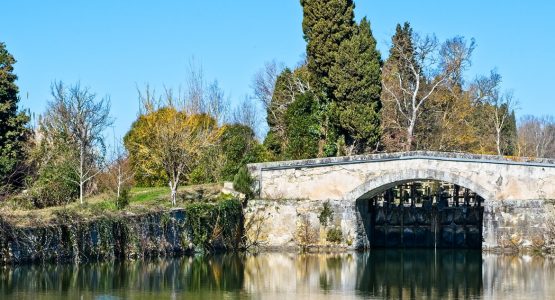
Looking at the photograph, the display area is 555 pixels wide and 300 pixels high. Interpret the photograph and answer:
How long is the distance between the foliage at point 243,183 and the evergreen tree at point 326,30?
7667 mm

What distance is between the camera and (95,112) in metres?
48.1

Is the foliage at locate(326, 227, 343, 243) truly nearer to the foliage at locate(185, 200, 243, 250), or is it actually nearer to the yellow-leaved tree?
the foliage at locate(185, 200, 243, 250)

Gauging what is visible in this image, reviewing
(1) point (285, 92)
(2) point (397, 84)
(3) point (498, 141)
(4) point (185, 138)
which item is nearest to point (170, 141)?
(4) point (185, 138)

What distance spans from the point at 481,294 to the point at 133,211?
13.2 metres

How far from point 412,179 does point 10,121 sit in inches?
725

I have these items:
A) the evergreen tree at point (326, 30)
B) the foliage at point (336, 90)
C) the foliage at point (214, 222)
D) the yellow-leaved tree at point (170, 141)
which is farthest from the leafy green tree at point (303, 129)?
the foliage at point (214, 222)

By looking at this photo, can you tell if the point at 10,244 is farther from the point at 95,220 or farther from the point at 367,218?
the point at 367,218

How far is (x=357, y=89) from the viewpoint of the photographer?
48438 mm

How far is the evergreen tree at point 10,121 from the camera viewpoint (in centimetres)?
4812

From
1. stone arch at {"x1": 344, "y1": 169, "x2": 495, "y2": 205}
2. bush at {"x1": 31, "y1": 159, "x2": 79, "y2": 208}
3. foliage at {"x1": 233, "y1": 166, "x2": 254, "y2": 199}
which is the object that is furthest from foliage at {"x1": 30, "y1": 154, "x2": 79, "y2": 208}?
stone arch at {"x1": 344, "y1": 169, "x2": 495, "y2": 205}

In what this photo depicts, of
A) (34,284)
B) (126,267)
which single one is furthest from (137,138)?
(34,284)

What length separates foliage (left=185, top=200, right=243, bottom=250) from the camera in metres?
39.7

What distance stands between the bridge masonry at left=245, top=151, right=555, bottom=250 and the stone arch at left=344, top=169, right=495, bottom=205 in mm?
39

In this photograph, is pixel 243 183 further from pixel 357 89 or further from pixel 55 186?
pixel 357 89
